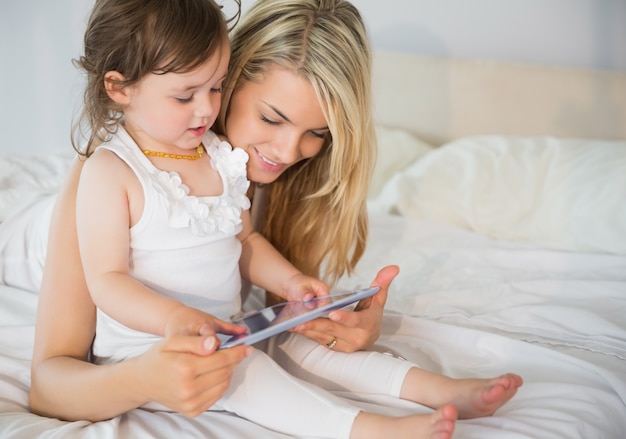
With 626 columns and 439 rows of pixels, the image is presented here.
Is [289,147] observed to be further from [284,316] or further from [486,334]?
[486,334]

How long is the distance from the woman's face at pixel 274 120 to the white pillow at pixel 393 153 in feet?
3.14

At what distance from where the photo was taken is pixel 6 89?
2926 millimetres

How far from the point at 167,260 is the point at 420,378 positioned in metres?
0.46

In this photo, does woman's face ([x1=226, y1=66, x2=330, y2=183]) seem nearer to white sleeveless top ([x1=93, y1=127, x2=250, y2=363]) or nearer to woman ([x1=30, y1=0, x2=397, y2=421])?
woman ([x1=30, y1=0, x2=397, y2=421])

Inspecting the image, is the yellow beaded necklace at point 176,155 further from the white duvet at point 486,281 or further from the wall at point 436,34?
the wall at point 436,34

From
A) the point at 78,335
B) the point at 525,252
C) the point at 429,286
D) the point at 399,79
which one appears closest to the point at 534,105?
the point at 399,79

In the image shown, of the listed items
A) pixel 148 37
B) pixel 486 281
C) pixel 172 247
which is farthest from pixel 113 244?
pixel 486 281

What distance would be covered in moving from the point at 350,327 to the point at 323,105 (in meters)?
0.41

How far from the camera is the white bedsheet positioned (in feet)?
3.42

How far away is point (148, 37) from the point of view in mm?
1080

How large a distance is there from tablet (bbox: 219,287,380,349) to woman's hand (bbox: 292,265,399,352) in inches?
1.9

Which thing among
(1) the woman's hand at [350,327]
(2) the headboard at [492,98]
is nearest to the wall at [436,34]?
(2) the headboard at [492,98]

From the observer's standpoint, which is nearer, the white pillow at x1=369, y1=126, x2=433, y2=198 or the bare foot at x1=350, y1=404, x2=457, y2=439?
the bare foot at x1=350, y1=404, x2=457, y2=439

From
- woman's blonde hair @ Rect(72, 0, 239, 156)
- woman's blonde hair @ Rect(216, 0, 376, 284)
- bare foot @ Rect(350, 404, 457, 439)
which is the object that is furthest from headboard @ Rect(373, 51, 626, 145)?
bare foot @ Rect(350, 404, 457, 439)
